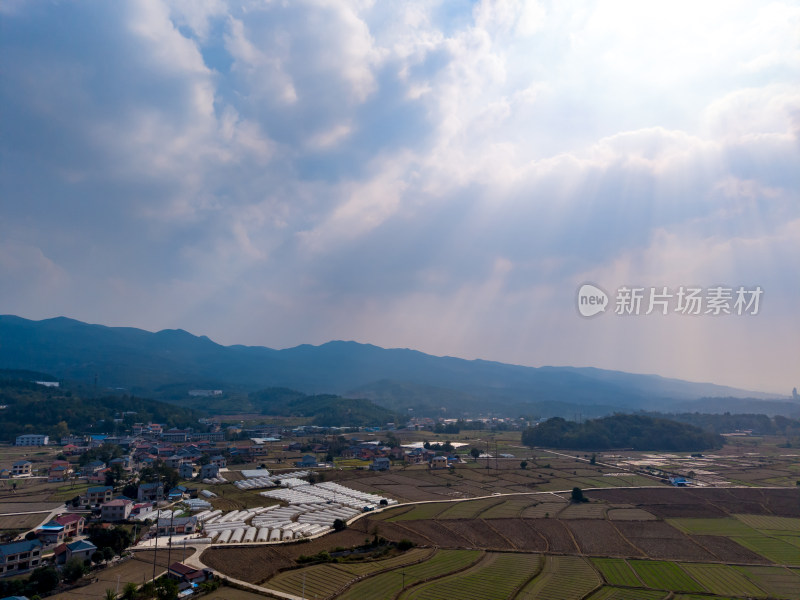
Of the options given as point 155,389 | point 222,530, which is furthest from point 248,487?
point 155,389

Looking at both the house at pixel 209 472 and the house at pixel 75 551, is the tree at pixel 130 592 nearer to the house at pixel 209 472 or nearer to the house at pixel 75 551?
the house at pixel 75 551

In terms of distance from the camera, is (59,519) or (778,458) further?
(778,458)

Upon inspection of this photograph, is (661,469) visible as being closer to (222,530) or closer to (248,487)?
(248,487)

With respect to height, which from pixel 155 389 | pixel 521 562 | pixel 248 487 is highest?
pixel 521 562

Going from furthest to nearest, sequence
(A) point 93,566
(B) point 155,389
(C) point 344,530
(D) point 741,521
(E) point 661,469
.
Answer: (B) point 155,389 < (E) point 661,469 < (D) point 741,521 < (C) point 344,530 < (A) point 93,566

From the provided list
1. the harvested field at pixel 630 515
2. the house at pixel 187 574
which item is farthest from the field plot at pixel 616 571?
the house at pixel 187 574

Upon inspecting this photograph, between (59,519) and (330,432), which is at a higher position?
(59,519)
